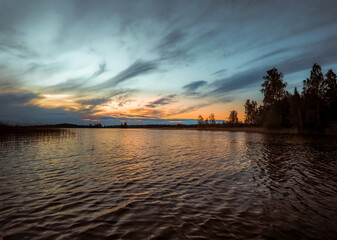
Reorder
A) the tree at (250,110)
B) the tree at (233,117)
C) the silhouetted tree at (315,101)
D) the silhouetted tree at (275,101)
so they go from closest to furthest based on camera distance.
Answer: the silhouetted tree at (315,101), the silhouetted tree at (275,101), the tree at (250,110), the tree at (233,117)

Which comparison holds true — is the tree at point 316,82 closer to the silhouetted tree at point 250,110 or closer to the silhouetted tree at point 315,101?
the silhouetted tree at point 315,101

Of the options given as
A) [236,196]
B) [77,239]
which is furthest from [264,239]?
[77,239]

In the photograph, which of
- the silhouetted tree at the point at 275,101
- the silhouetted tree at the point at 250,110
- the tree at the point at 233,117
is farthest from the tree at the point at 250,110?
the silhouetted tree at the point at 275,101

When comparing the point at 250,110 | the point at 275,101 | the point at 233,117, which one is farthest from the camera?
the point at 233,117

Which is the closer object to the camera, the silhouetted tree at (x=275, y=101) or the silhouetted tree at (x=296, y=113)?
the silhouetted tree at (x=296, y=113)

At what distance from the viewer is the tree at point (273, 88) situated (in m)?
75.2

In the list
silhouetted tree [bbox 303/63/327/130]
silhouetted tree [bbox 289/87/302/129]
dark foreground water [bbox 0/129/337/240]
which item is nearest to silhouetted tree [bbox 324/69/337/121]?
silhouetted tree [bbox 303/63/327/130]

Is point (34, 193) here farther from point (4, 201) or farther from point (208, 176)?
point (208, 176)

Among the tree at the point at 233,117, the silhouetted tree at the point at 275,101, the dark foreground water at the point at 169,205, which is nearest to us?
the dark foreground water at the point at 169,205

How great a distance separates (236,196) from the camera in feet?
30.5

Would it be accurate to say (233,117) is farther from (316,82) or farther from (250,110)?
(316,82)

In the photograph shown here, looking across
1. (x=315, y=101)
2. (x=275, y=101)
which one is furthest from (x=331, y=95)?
(x=275, y=101)

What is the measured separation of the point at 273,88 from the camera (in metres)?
76.5

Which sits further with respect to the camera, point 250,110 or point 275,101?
point 250,110
